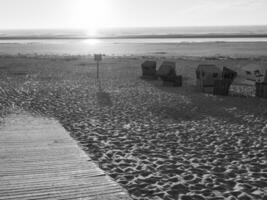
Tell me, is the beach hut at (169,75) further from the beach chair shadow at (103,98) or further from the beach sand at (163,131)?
the beach chair shadow at (103,98)

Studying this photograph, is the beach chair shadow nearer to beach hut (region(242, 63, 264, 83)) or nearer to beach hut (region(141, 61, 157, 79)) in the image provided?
beach hut (region(141, 61, 157, 79))

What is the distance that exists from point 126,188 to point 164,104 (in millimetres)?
10514

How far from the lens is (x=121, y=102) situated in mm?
18203

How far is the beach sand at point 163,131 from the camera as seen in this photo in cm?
827

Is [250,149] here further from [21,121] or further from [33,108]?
[33,108]

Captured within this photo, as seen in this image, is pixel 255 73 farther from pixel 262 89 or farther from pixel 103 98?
pixel 103 98

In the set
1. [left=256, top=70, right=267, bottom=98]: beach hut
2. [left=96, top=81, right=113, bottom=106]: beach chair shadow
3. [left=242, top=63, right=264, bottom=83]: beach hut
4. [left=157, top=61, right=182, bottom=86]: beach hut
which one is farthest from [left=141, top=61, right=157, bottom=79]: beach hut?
[left=256, top=70, right=267, bottom=98]: beach hut

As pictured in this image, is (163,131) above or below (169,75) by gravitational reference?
below

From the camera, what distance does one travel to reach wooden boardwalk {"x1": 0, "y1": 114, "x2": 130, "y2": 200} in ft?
23.6

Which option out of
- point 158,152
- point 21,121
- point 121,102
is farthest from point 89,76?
point 158,152

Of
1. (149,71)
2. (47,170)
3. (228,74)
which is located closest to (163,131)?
(47,170)

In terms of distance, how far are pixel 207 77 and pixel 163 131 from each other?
10133 mm

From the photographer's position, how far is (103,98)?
19.2 m

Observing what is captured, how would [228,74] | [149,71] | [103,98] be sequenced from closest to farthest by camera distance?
[103,98]
[228,74]
[149,71]
